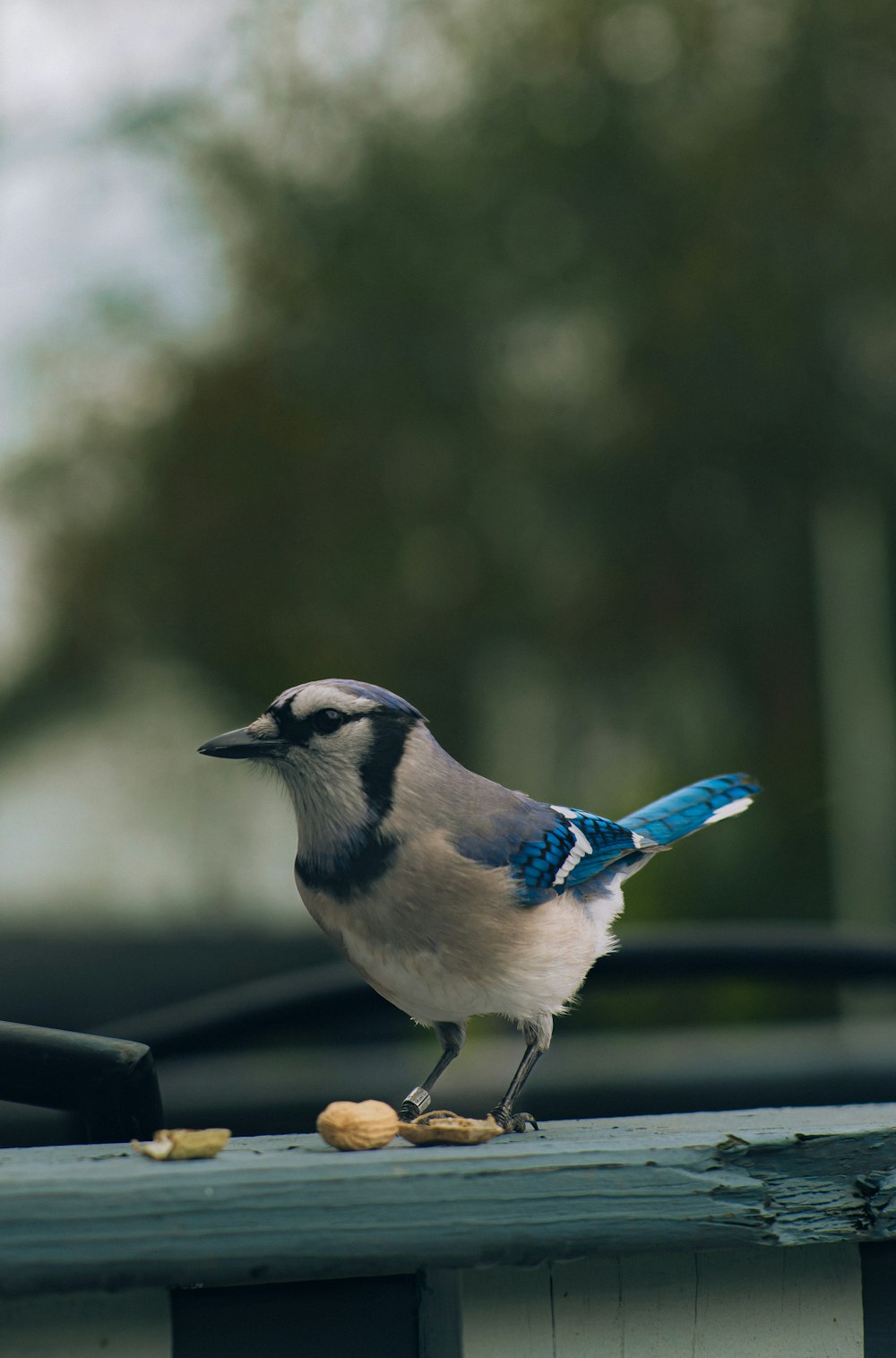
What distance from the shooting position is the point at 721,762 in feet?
14.8

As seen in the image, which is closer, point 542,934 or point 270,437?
point 542,934

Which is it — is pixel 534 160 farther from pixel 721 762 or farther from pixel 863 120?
pixel 721 762

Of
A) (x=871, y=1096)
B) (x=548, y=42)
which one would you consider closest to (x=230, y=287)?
(x=548, y=42)

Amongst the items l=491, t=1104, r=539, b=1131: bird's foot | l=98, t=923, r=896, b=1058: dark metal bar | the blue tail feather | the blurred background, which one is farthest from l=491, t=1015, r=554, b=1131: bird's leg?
the blurred background

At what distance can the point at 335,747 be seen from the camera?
666 millimetres

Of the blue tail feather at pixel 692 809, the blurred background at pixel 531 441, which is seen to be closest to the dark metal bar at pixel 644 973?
the blue tail feather at pixel 692 809

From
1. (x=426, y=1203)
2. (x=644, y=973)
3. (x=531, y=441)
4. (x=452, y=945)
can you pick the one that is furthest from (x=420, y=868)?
(x=531, y=441)

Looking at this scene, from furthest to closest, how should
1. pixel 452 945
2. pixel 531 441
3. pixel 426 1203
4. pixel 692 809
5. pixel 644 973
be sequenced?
1. pixel 531 441
2. pixel 644 973
3. pixel 692 809
4. pixel 452 945
5. pixel 426 1203

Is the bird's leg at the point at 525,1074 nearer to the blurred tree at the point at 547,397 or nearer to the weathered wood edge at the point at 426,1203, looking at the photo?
the weathered wood edge at the point at 426,1203

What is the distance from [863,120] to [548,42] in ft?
3.69

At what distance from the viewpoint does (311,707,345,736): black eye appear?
2.18 ft

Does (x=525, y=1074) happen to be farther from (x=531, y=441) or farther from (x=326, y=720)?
(x=531, y=441)

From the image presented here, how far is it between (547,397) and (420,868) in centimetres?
427

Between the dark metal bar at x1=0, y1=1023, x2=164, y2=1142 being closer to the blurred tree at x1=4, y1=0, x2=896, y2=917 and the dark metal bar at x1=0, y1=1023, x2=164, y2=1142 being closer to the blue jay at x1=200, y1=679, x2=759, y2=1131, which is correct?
the blue jay at x1=200, y1=679, x2=759, y2=1131
